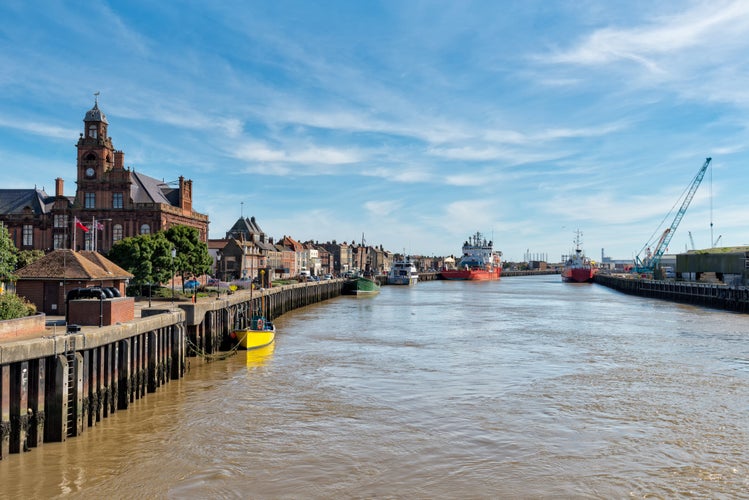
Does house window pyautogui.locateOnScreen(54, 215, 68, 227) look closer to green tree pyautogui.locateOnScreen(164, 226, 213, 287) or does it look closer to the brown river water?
green tree pyautogui.locateOnScreen(164, 226, 213, 287)

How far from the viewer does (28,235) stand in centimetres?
9488

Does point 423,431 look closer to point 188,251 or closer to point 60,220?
point 188,251

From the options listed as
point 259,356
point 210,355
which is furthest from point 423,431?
point 210,355

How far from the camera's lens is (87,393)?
2197 centimetres

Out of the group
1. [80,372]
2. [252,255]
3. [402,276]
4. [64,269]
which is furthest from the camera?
[402,276]

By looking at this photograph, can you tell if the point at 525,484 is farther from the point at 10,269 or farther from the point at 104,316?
the point at 10,269

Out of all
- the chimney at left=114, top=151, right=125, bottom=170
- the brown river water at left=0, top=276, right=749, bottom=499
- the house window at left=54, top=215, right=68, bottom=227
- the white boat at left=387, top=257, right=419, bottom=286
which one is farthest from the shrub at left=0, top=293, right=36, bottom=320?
the white boat at left=387, top=257, right=419, bottom=286

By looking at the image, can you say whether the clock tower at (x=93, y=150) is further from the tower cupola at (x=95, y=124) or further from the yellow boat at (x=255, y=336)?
the yellow boat at (x=255, y=336)

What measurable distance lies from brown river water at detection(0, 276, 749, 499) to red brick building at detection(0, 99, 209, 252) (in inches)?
2240

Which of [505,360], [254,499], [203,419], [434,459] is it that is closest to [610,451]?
[434,459]

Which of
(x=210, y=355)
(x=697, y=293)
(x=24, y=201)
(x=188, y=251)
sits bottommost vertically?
(x=210, y=355)

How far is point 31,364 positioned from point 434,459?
13.3 metres

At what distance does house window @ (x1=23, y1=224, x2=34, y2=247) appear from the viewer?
9438cm

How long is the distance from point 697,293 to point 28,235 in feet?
342
